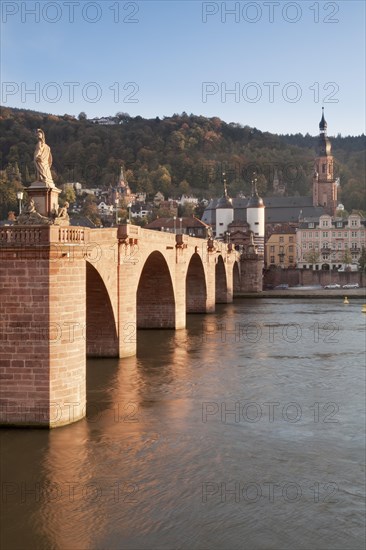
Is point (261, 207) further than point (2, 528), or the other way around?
point (261, 207)

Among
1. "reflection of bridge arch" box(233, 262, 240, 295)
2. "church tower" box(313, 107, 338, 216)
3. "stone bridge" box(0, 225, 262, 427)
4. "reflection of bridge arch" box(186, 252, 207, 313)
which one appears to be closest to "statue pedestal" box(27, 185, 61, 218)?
"stone bridge" box(0, 225, 262, 427)

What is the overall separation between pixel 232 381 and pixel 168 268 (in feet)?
48.8

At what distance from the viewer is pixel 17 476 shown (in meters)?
15.9

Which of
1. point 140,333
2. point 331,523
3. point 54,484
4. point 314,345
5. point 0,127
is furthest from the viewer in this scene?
point 0,127

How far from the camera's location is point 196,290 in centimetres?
5912

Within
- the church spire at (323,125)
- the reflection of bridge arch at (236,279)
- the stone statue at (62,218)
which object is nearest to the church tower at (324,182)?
the church spire at (323,125)

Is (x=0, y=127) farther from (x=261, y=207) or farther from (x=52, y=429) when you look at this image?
(x=52, y=429)

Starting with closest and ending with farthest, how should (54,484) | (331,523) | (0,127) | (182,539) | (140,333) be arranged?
(182,539)
(331,523)
(54,484)
(140,333)
(0,127)

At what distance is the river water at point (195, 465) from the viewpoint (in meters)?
13.4

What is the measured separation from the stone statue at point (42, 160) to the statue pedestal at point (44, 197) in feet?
0.78

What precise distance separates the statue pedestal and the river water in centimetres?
664

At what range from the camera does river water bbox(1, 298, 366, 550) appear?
13.4 meters

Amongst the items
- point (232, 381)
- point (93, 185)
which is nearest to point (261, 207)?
point (93, 185)

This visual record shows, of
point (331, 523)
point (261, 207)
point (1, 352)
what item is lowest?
point (331, 523)
